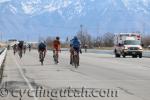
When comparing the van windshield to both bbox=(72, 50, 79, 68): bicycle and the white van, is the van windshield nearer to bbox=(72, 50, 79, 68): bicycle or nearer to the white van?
the white van

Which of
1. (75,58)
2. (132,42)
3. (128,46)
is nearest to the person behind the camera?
(75,58)

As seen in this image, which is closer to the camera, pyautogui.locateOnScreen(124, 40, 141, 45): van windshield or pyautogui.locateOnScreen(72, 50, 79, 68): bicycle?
pyautogui.locateOnScreen(72, 50, 79, 68): bicycle

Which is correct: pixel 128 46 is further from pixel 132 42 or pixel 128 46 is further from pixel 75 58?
pixel 75 58

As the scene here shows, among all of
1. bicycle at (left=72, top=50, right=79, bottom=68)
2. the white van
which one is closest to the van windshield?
the white van

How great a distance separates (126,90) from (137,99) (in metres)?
2.72

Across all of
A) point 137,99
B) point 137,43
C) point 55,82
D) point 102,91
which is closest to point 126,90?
point 102,91

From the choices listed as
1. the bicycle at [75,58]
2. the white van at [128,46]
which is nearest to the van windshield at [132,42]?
the white van at [128,46]

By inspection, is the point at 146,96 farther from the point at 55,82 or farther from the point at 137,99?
the point at 55,82

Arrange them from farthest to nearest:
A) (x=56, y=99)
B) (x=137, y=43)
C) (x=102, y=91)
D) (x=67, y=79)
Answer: (x=137, y=43) < (x=67, y=79) < (x=102, y=91) < (x=56, y=99)

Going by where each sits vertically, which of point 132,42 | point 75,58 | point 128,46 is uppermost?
point 132,42

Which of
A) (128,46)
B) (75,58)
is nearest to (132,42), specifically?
(128,46)

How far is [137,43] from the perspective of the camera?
6006 cm

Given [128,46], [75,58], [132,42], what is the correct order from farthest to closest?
1. [132,42]
2. [128,46]
3. [75,58]

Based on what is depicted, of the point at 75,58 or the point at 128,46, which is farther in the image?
the point at 128,46
